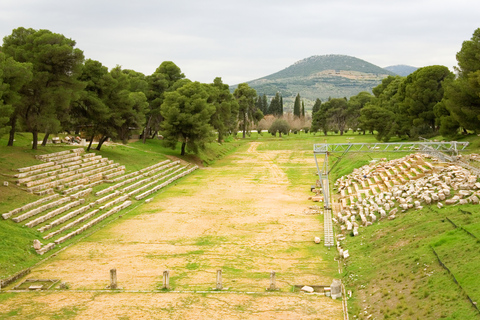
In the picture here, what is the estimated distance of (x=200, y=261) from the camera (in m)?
23.7

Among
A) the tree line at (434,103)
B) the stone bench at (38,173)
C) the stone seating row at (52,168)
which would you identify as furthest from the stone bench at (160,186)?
the tree line at (434,103)

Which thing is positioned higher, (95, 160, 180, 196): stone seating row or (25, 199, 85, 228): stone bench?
(95, 160, 180, 196): stone seating row

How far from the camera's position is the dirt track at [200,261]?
1733 centimetres

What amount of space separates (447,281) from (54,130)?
32.4 meters

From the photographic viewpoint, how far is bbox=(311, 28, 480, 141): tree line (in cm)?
4244

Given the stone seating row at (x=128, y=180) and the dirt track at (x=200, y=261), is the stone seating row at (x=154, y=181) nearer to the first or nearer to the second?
the stone seating row at (x=128, y=180)

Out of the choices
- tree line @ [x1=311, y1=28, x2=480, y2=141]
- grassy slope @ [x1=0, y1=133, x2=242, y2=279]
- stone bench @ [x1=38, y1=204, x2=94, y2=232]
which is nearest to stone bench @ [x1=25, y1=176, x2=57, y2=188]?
grassy slope @ [x1=0, y1=133, x2=242, y2=279]

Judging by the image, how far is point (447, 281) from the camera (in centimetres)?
1606

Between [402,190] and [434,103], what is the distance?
33135 millimetres

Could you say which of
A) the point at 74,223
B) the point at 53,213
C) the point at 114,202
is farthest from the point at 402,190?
the point at 53,213

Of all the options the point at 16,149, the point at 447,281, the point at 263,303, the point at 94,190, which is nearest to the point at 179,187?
the point at 94,190

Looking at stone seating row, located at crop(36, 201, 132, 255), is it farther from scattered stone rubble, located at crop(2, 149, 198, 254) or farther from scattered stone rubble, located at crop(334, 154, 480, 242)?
scattered stone rubble, located at crop(334, 154, 480, 242)

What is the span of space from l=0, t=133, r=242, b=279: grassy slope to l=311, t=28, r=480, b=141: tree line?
83.1ft

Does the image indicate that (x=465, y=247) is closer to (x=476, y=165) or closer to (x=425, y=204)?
(x=425, y=204)
